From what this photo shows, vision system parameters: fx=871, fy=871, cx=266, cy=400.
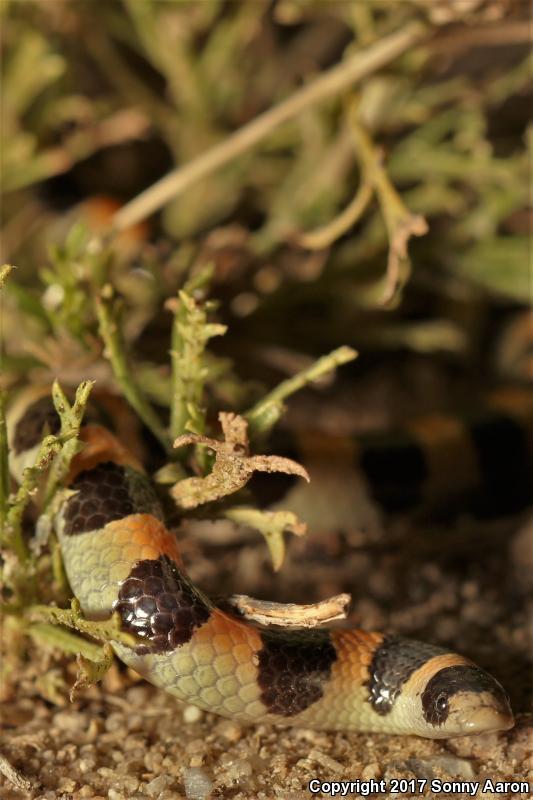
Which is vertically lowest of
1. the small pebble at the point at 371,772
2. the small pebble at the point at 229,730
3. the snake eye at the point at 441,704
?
the small pebble at the point at 371,772

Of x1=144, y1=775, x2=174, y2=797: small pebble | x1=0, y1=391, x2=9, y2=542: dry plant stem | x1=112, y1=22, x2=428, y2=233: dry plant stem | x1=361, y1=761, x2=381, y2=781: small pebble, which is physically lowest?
x1=144, y1=775, x2=174, y2=797: small pebble

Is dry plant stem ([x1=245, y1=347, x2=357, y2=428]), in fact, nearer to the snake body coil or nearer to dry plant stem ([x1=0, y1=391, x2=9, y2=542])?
the snake body coil

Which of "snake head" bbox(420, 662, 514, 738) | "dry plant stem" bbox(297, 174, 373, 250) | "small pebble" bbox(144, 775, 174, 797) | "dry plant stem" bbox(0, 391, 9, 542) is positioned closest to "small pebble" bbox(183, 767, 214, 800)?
"small pebble" bbox(144, 775, 174, 797)

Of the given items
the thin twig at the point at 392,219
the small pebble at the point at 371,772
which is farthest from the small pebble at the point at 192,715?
the thin twig at the point at 392,219

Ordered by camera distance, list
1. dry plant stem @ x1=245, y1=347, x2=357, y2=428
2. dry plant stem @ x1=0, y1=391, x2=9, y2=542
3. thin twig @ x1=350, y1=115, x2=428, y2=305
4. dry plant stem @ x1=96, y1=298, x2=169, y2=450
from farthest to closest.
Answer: thin twig @ x1=350, y1=115, x2=428, y2=305 → dry plant stem @ x1=96, y1=298, x2=169, y2=450 → dry plant stem @ x1=245, y1=347, x2=357, y2=428 → dry plant stem @ x1=0, y1=391, x2=9, y2=542

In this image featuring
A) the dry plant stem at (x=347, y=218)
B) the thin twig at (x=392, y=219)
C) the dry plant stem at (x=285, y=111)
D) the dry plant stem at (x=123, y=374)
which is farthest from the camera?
the dry plant stem at (x=285, y=111)

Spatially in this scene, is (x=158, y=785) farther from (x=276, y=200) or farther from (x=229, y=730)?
(x=276, y=200)

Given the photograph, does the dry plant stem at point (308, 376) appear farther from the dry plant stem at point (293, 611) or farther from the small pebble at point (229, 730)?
the small pebble at point (229, 730)
